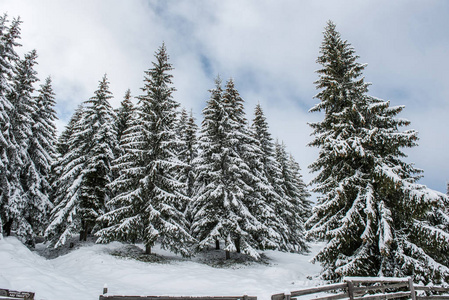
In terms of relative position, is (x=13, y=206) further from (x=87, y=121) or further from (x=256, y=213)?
(x=256, y=213)

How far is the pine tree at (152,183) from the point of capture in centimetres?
1773

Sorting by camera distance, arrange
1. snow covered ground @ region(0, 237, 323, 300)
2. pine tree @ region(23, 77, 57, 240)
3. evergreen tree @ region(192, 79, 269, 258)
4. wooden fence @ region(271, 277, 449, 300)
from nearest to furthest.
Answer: wooden fence @ region(271, 277, 449, 300)
snow covered ground @ region(0, 237, 323, 300)
evergreen tree @ region(192, 79, 269, 258)
pine tree @ region(23, 77, 57, 240)

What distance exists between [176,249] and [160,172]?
6018 mm

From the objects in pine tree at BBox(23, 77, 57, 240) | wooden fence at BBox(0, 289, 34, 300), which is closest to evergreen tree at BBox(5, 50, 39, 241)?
pine tree at BBox(23, 77, 57, 240)

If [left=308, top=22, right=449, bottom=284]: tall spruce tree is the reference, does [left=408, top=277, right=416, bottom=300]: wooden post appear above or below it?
below

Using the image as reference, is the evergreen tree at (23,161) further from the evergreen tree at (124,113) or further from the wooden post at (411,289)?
the wooden post at (411,289)

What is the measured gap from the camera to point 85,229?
878 inches

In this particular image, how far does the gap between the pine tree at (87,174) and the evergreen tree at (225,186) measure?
29.0 ft

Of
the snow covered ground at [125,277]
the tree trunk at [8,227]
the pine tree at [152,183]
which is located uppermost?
the pine tree at [152,183]

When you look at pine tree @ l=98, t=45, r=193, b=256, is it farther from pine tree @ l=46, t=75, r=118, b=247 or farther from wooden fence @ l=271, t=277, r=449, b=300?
wooden fence @ l=271, t=277, r=449, b=300

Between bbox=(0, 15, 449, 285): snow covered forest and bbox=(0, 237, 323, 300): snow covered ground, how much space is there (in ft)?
5.96

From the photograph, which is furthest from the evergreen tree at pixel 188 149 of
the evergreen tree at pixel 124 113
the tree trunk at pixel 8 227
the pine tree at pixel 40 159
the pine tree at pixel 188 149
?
the tree trunk at pixel 8 227

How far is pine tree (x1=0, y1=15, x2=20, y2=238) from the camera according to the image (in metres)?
18.0

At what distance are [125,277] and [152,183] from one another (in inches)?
283
